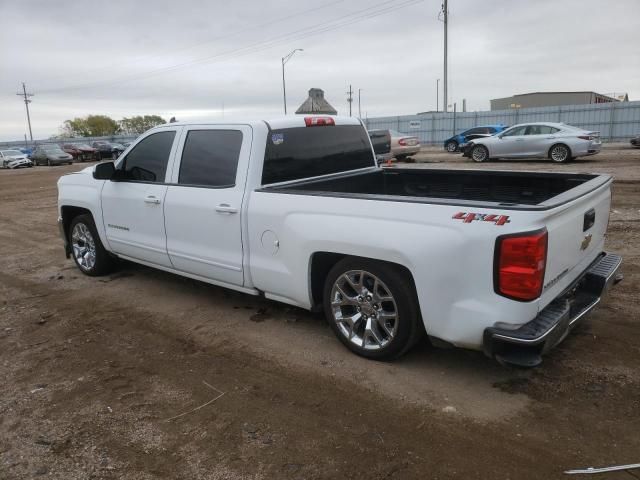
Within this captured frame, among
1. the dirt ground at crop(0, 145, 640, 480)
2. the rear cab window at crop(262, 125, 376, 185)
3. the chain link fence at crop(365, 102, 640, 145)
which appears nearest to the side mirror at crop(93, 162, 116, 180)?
the dirt ground at crop(0, 145, 640, 480)

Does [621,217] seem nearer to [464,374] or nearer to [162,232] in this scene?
[464,374]

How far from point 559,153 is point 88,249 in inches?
645

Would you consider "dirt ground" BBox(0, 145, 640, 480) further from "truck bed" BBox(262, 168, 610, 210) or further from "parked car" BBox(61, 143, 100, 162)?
"parked car" BBox(61, 143, 100, 162)

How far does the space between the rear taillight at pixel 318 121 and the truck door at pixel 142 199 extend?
1302 millimetres

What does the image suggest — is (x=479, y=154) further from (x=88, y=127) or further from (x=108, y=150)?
(x=88, y=127)

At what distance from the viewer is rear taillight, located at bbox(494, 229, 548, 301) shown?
9.95 ft

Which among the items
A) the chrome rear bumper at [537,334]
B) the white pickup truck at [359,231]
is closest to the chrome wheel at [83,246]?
the white pickup truck at [359,231]

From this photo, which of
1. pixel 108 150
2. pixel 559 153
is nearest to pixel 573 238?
pixel 559 153

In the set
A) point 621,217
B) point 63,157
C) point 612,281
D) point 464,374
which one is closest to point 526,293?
point 464,374

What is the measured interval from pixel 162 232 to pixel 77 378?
5.62 feet

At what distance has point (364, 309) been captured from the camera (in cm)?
393

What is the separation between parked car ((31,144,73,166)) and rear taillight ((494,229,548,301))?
39353 mm

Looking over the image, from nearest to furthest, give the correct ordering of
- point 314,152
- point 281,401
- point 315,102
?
point 281,401 → point 314,152 → point 315,102

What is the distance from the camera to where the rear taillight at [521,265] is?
303cm
